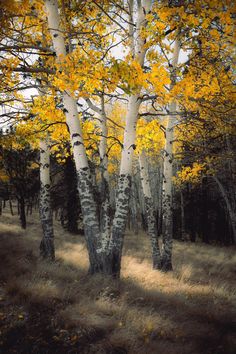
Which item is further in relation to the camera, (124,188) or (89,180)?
(124,188)

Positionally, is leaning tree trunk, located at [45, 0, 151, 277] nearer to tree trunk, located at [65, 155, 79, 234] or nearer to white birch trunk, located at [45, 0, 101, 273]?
white birch trunk, located at [45, 0, 101, 273]

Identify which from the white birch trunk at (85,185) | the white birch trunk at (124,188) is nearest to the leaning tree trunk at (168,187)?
the white birch trunk at (124,188)

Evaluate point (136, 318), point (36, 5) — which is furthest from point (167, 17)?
point (136, 318)

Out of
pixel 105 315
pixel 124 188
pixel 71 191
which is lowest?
pixel 105 315

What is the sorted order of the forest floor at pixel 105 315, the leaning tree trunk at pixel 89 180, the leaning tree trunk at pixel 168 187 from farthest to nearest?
the leaning tree trunk at pixel 168 187
the leaning tree trunk at pixel 89 180
the forest floor at pixel 105 315

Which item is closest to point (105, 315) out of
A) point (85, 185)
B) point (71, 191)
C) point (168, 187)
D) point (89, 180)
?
point (85, 185)

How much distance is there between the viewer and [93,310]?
13.1 feet

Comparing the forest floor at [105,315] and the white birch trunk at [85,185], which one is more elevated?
the white birch trunk at [85,185]

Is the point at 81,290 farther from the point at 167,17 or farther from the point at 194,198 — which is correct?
the point at 194,198

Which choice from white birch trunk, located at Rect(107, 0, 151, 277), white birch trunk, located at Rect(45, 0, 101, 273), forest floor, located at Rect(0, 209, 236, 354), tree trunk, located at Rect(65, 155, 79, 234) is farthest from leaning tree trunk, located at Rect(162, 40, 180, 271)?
tree trunk, located at Rect(65, 155, 79, 234)

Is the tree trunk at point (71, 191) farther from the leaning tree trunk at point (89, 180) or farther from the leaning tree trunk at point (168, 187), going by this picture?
the leaning tree trunk at point (89, 180)

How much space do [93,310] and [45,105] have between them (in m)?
4.64

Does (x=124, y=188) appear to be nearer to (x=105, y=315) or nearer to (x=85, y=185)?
(x=85, y=185)

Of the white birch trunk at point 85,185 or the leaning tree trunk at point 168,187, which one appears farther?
the leaning tree trunk at point 168,187
